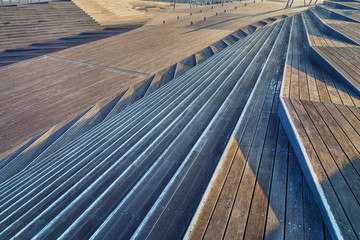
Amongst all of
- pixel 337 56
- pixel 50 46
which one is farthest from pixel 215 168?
pixel 50 46

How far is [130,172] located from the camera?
2.50m

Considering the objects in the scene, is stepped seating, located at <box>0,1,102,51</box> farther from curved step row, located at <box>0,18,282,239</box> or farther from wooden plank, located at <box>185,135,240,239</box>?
wooden plank, located at <box>185,135,240,239</box>

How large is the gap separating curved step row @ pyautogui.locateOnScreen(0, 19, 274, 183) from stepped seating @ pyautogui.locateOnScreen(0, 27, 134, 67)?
269 inches

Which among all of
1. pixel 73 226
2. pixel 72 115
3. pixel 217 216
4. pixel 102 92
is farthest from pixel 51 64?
pixel 217 216

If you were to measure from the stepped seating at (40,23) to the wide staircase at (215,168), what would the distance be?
387 inches

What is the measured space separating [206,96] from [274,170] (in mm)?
2285

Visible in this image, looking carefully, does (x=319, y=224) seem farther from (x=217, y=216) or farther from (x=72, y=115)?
(x=72, y=115)

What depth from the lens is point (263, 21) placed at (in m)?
13.1

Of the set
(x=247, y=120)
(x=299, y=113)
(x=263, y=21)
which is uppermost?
(x=263, y=21)

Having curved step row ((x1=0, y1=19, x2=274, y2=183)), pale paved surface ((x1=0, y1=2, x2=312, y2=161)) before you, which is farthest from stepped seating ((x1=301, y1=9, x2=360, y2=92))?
pale paved surface ((x1=0, y1=2, x2=312, y2=161))

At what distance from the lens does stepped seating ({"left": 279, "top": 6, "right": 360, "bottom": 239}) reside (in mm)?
1526

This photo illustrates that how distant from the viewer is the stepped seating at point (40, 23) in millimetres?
10562

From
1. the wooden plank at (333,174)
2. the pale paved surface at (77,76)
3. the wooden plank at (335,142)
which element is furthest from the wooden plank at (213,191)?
the pale paved surface at (77,76)

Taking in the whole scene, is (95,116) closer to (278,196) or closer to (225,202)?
(225,202)
